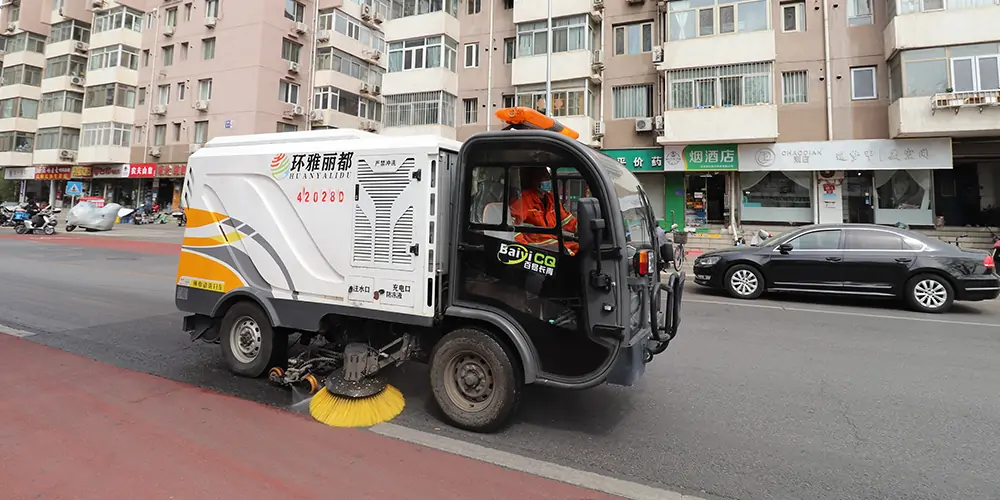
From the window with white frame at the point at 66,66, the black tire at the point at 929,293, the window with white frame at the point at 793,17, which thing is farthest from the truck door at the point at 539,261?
the window with white frame at the point at 66,66

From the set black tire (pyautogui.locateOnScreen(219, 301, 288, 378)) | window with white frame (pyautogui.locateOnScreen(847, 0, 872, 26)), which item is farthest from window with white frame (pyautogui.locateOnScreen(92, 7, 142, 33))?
window with white frame (pyautogui.locateOnScreen(847, 0, 872, 26))

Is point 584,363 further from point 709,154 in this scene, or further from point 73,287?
point 709,154

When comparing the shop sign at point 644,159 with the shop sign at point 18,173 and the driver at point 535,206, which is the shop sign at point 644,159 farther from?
the shop sign at point 18,173

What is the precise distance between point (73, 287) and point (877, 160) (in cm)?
2404

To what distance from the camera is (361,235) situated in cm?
408

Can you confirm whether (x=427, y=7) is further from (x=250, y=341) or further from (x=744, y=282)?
(x=250, y=341)

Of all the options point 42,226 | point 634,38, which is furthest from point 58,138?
point 634,38

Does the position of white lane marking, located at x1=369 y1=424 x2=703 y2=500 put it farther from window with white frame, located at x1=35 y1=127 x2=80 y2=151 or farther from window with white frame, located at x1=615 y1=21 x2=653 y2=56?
window with white frame, located at x1=35 y1=127 x2=80 y2=151

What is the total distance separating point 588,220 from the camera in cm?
321

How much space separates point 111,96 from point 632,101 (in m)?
39.7

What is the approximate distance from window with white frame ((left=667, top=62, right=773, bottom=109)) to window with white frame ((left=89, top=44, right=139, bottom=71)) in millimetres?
40719

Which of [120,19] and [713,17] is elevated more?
[120,19]

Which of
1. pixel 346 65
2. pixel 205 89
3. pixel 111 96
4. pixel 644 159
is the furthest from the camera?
pixel 111 96

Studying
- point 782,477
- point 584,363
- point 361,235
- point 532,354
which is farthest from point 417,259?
point 782,477
